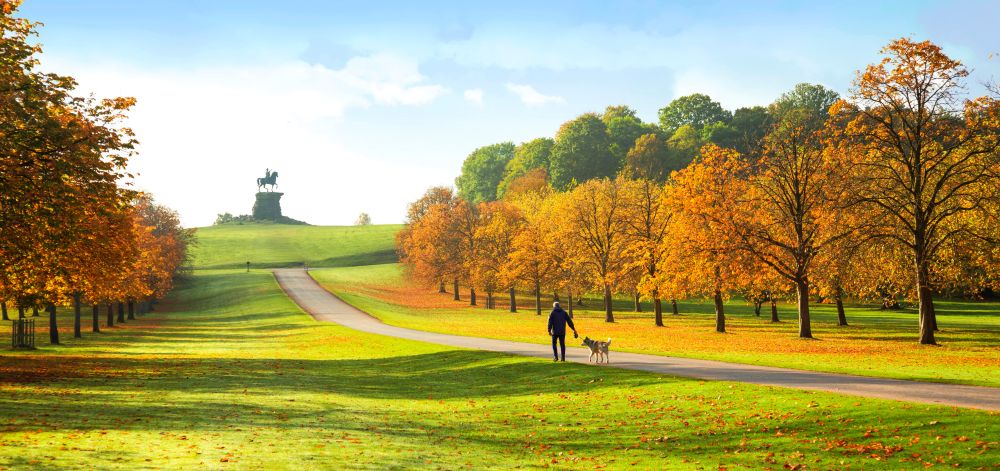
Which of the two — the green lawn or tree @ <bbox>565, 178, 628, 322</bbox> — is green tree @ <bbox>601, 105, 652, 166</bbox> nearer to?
tree @ <bbox>565, 178, 628, 322</bbox>

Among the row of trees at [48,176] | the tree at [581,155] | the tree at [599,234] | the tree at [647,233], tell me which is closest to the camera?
the row of trees at [48,176]

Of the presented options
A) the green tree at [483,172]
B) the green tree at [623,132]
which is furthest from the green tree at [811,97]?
the green tree at [483,172]

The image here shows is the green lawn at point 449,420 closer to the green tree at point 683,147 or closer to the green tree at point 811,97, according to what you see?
the green tree at point 683,147

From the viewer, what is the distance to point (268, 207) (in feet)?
588

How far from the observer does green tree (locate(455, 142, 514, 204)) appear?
17512 cm

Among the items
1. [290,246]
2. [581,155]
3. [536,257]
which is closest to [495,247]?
[536,257]

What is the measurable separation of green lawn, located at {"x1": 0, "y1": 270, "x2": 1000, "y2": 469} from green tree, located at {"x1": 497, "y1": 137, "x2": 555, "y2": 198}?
4860 inches

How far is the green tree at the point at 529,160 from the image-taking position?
156375 mm

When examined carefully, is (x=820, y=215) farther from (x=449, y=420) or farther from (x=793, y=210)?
(x=449, y=420)

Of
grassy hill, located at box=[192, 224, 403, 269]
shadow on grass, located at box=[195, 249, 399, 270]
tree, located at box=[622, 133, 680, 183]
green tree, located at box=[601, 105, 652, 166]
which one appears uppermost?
green tree, located at box=[601, 105, 652, 166]

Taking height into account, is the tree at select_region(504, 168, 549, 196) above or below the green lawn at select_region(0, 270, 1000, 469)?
above

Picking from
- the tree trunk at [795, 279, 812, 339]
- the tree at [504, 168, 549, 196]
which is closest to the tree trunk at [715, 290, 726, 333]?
the tree trunk at [795, 279, 812, 339]

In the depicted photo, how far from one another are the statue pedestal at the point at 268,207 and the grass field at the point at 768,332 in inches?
3165

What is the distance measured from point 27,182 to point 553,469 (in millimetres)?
20268
